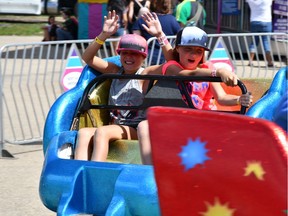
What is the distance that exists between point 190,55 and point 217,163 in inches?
88.9

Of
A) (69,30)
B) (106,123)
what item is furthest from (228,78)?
(69,30)

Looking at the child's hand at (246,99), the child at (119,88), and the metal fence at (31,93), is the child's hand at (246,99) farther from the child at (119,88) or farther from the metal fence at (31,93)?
the metal fence at (31,93)

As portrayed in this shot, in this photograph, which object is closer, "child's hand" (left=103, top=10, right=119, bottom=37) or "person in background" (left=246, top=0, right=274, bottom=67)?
"child's hand" (left=103, top=10, right=119, bottom=37)

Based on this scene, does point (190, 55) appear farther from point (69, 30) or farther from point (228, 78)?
point (69, 30)

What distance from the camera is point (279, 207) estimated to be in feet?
9.42

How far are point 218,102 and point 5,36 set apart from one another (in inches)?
524

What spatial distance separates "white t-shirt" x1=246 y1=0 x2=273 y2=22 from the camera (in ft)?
39.5

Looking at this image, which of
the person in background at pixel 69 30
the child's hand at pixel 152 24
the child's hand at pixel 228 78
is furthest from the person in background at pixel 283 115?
the person in background at pixel 69 30

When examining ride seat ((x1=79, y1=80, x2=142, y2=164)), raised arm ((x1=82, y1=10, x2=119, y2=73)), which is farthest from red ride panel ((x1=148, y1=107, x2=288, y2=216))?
raised arm ((x1=82, y1=10, x2=119, y2=73))

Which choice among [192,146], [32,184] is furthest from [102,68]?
[192,146]

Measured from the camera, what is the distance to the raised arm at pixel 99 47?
558 centimetres

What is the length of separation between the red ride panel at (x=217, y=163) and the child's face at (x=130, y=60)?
7.60 feet

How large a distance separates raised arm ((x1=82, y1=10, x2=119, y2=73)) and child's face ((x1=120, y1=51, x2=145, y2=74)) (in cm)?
23

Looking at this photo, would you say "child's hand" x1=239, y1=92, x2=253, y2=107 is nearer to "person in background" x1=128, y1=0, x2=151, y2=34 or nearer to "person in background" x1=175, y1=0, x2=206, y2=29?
"person in background" x1=175, y1=0, x2=206, y2=29
